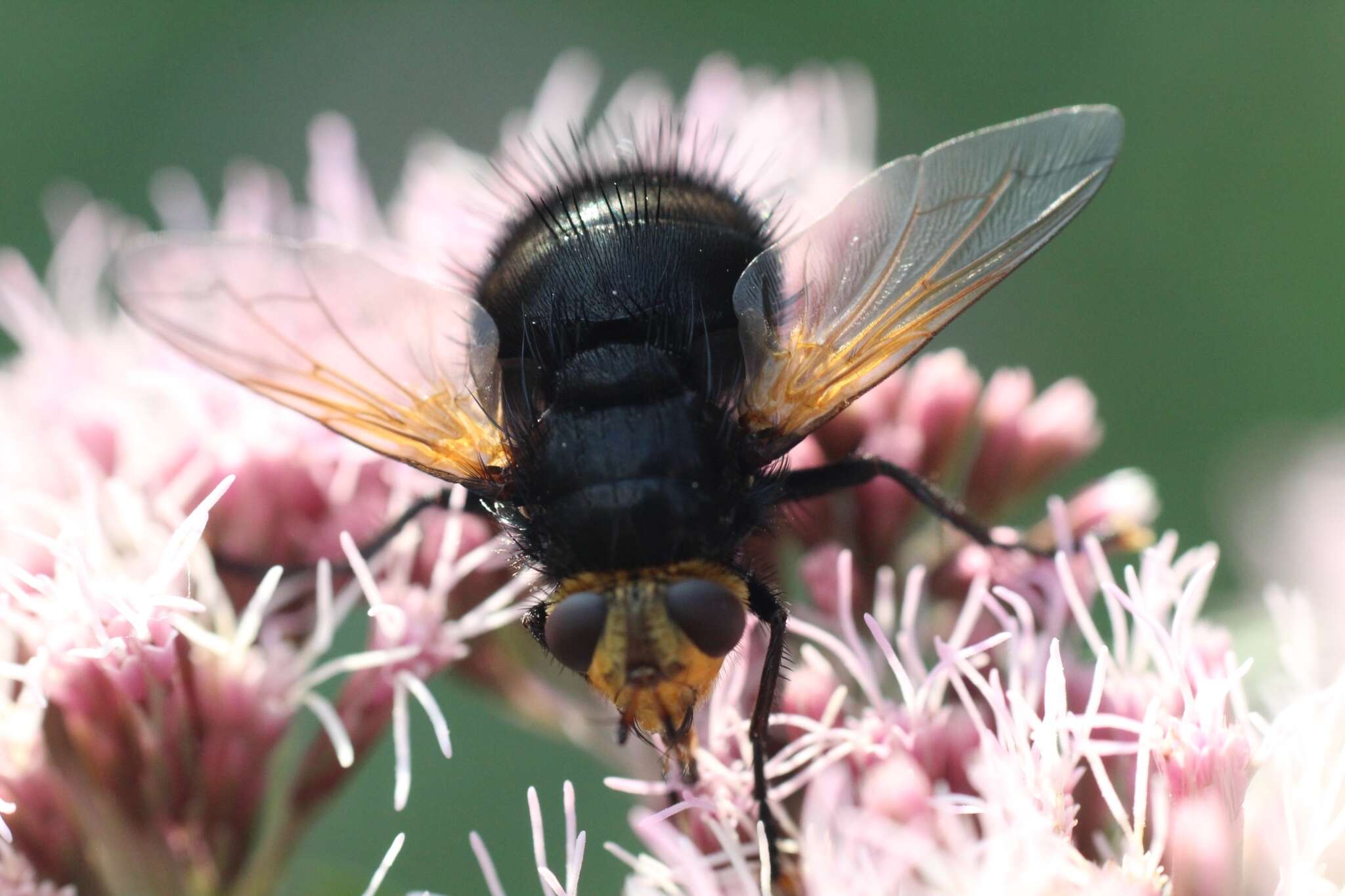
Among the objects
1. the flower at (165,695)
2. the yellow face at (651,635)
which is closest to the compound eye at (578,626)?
Result: the yellow face at (651,635)

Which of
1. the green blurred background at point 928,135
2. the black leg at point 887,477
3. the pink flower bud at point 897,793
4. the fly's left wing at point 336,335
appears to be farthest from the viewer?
the green blurred background at point 928,135

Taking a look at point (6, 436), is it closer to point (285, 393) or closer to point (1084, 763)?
point (285, 393)

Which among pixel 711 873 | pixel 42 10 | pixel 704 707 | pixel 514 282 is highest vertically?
pixel 42 10

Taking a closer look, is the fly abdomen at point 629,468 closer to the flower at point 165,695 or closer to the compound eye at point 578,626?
the compound eye at point 578,626

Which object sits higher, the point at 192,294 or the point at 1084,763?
the point at 192,294

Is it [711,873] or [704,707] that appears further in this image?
[704,707]

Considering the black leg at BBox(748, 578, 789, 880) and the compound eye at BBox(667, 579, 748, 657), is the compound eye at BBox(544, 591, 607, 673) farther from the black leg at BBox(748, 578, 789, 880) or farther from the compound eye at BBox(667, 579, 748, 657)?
the black leg at BBox(748, 578, 789, 880)

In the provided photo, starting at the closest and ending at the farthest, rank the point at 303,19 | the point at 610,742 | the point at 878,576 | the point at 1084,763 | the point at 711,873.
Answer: the point at 711,873, the point at 1084,763, the point at 878,576, the point at 610,742, the point at 303,19

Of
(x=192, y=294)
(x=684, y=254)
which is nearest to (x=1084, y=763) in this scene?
(x=684, y=254)
